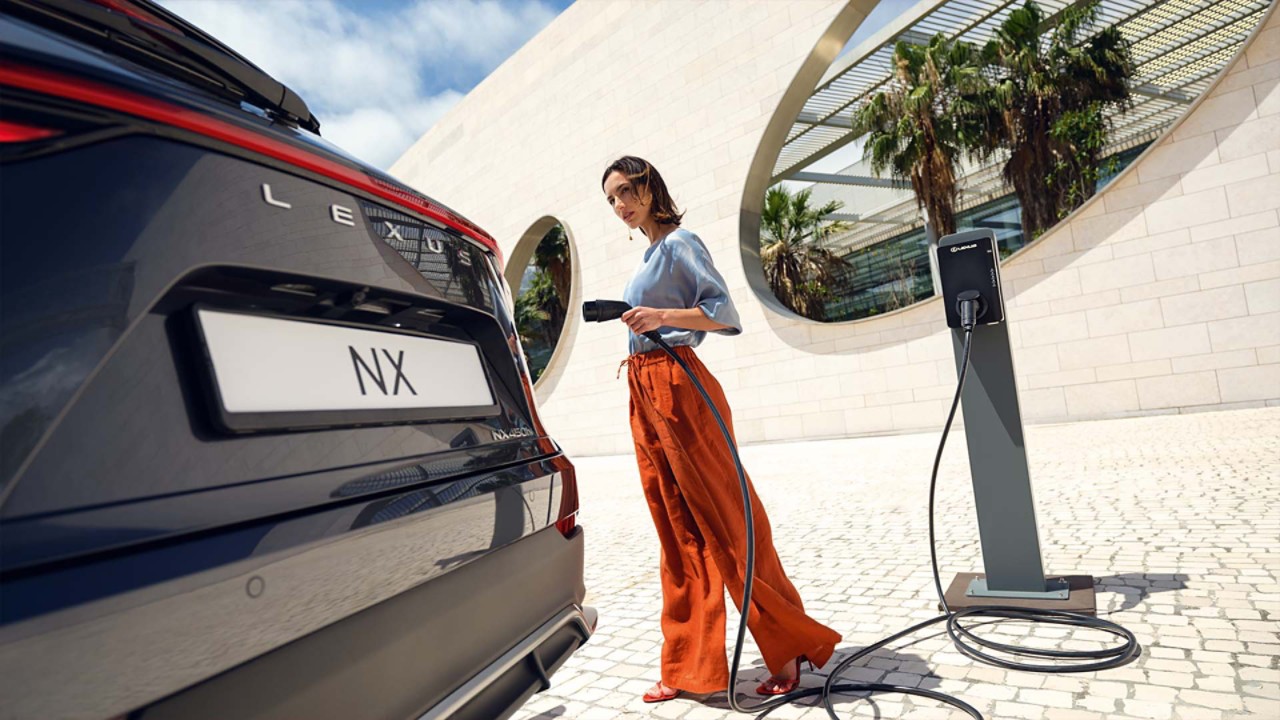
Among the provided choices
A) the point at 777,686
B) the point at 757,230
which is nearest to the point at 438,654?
the point at 777,686

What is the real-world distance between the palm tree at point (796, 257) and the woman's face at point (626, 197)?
21565mm

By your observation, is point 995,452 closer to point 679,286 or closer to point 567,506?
point 679,286

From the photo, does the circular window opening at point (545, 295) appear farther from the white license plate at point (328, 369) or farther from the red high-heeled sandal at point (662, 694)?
the white license plate at point (328, 369)

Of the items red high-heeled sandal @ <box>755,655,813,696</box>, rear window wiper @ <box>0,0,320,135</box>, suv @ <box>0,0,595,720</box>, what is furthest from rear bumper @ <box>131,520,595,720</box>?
rear window wiper @ <box>0,0,320,135</box>

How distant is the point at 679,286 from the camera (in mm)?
2168

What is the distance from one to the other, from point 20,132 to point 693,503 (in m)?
1.64

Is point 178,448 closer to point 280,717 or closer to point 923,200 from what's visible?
point 280,717

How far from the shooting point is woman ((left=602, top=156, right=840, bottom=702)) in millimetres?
2012

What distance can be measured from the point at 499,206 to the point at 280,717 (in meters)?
17.2

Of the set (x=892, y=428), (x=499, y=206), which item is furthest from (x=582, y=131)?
(x=892, y=428)

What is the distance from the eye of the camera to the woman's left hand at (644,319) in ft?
6.46

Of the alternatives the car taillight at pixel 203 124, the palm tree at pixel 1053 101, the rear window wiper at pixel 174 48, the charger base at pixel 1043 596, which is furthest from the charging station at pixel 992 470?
the palm tree at pixel 1053 101

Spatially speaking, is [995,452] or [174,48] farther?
[995,452]

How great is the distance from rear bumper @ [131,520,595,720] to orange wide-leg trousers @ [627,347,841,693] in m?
0.51
